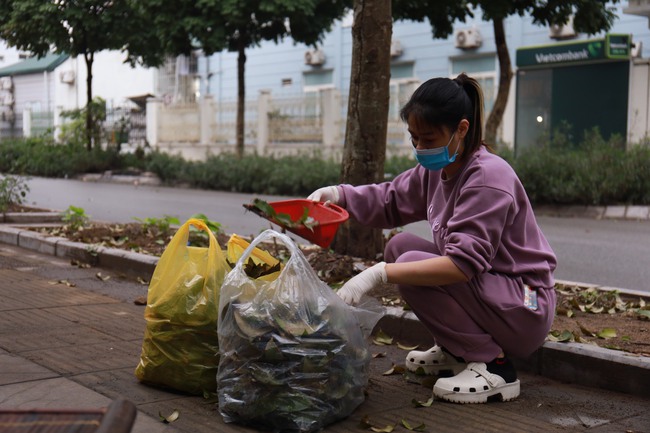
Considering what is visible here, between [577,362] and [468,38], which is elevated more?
[468,38]

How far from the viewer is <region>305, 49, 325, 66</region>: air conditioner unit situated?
97.3 feet

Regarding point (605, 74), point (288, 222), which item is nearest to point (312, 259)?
point (288, 222)

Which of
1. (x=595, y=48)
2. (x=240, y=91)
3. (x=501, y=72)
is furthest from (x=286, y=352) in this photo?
(x=240, y=91)

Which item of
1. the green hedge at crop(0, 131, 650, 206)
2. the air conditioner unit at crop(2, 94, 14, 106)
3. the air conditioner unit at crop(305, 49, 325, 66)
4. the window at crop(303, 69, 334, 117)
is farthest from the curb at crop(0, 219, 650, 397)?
the air conditioner unit at crop(2, 94, 14, 106)

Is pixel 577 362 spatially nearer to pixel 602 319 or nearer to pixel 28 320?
pixel 602 319

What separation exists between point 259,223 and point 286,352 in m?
8.79

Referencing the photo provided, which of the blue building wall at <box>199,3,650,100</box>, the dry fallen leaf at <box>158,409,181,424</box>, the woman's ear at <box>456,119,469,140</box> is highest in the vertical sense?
the blue building wall at <box>199,3,650,100</box>

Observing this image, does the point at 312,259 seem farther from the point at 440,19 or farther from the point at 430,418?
the point at 440,19

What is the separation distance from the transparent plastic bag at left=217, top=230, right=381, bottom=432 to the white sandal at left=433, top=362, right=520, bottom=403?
45 cm

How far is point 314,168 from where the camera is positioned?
58.7 feet

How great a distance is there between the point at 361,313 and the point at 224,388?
0.63 metres

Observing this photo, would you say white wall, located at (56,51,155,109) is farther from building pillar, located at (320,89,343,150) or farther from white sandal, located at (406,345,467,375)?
white sandal, located at (406,345,467,375)

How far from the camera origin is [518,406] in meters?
3.76

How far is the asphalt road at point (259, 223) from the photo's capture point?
8195 mm
